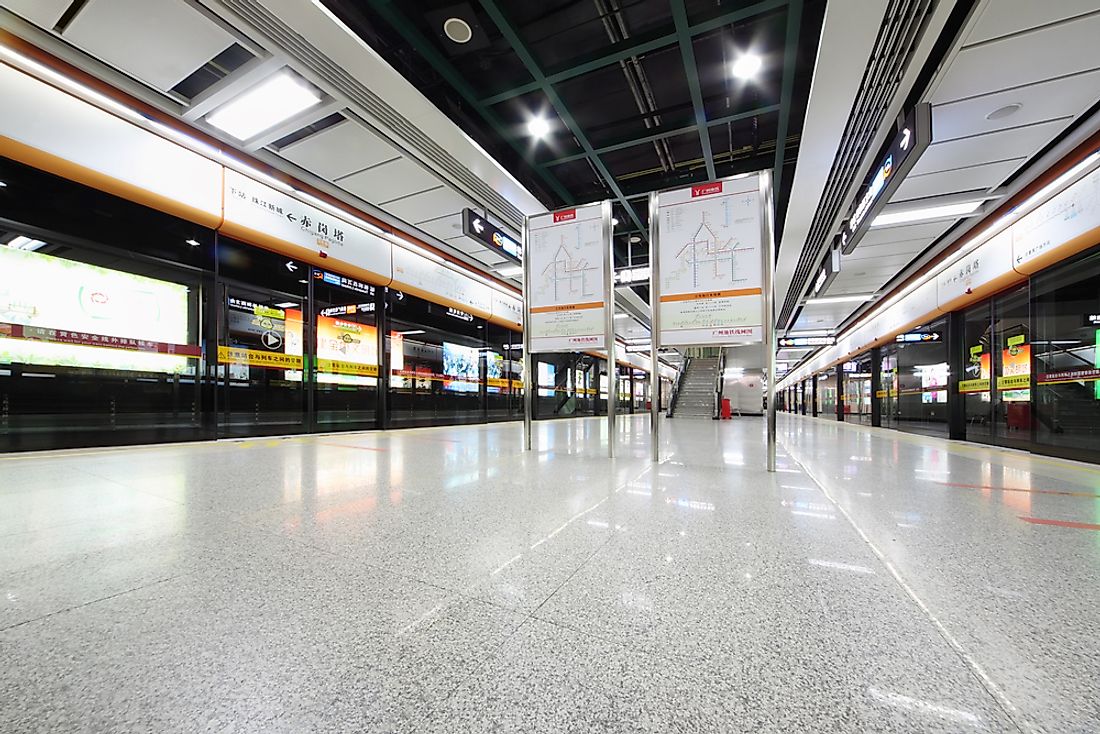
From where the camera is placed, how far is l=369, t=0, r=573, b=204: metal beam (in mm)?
3773

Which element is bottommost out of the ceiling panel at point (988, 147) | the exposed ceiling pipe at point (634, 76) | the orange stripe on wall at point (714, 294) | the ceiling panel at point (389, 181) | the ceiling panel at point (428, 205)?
the orange stripe on wall at point (714, 294)

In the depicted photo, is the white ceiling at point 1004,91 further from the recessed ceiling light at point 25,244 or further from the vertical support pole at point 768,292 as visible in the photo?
the recessed ceiling light at point 25,244

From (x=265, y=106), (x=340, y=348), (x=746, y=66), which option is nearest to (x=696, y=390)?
(x=340, y=348)

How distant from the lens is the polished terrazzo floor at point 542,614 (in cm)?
68

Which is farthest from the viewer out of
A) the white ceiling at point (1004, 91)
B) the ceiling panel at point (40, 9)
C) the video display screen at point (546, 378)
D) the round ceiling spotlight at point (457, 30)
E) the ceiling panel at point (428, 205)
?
the video display screen at point (546, 378)

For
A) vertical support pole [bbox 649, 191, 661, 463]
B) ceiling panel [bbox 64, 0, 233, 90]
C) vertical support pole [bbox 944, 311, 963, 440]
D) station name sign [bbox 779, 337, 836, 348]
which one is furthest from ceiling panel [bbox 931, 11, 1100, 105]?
station name sign [bbox 779, 337, 836, 348]

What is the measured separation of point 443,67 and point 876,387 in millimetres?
13466

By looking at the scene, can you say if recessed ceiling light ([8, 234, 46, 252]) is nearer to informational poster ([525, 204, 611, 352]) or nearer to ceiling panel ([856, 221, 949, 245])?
informational poster ([525, 204, 611, 352])

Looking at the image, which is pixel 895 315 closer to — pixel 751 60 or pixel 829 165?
pixel 829 165

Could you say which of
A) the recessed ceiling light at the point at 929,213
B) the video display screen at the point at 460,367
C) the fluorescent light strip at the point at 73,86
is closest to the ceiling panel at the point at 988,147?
the recessed ceiling light at the point at 929,213

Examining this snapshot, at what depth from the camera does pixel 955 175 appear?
5.19m

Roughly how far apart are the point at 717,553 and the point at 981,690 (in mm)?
687

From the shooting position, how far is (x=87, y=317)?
4281mm

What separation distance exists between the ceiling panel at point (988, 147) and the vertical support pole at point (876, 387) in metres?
8.47
